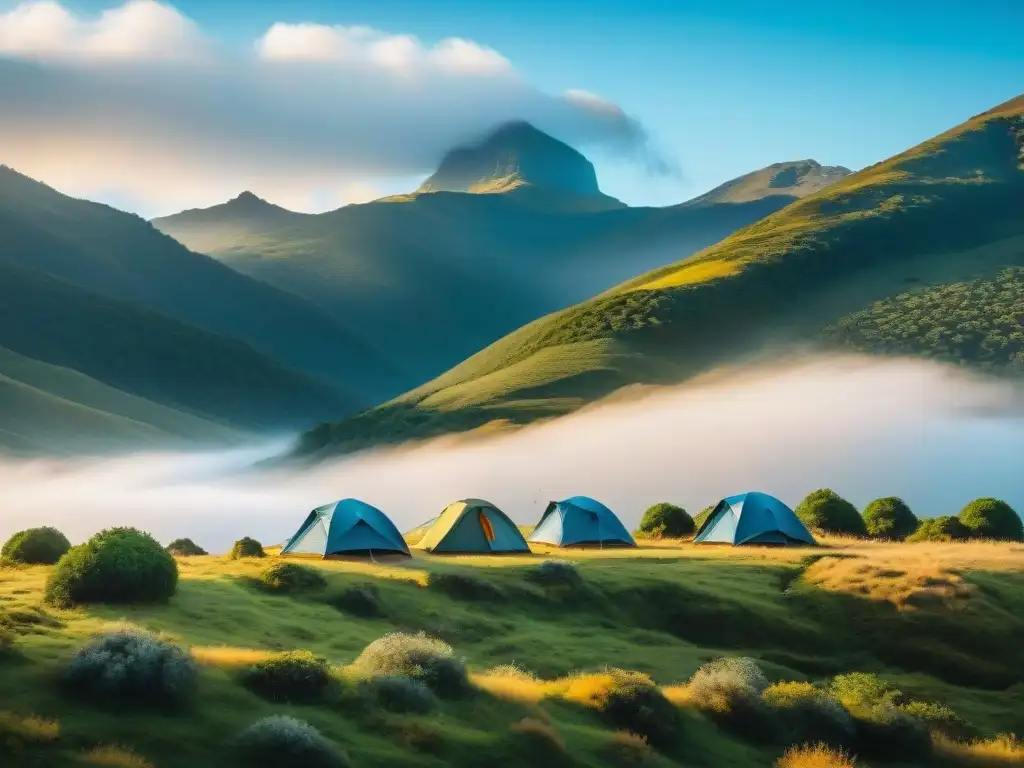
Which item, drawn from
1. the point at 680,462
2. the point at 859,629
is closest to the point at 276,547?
the point at 859,629

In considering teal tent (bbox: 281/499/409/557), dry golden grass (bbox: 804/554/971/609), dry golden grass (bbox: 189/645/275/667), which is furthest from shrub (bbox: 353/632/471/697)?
dry golden grass (bbox: 804/554/971/609)

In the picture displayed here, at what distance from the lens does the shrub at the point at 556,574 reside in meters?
46.8

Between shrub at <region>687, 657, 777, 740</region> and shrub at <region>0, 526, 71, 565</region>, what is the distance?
86.0 ft

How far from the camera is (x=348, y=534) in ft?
173

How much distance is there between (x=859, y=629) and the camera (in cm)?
4616

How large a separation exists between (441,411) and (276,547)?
130 meters

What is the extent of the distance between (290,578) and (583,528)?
87.9 ft

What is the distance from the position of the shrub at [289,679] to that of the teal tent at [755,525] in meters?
44.0

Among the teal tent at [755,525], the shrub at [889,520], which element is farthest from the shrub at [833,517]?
the teal tent at [755,525]

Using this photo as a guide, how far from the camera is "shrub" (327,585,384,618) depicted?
39.8 metres

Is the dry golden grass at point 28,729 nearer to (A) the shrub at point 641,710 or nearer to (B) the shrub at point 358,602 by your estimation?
(A) the shrub at point 641,710

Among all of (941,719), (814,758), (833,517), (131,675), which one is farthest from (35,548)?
(833,517)

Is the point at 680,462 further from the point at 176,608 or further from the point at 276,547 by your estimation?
the point at 176,608

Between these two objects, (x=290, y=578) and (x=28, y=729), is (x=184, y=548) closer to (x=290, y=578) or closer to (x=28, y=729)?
(x=290, y=578)
